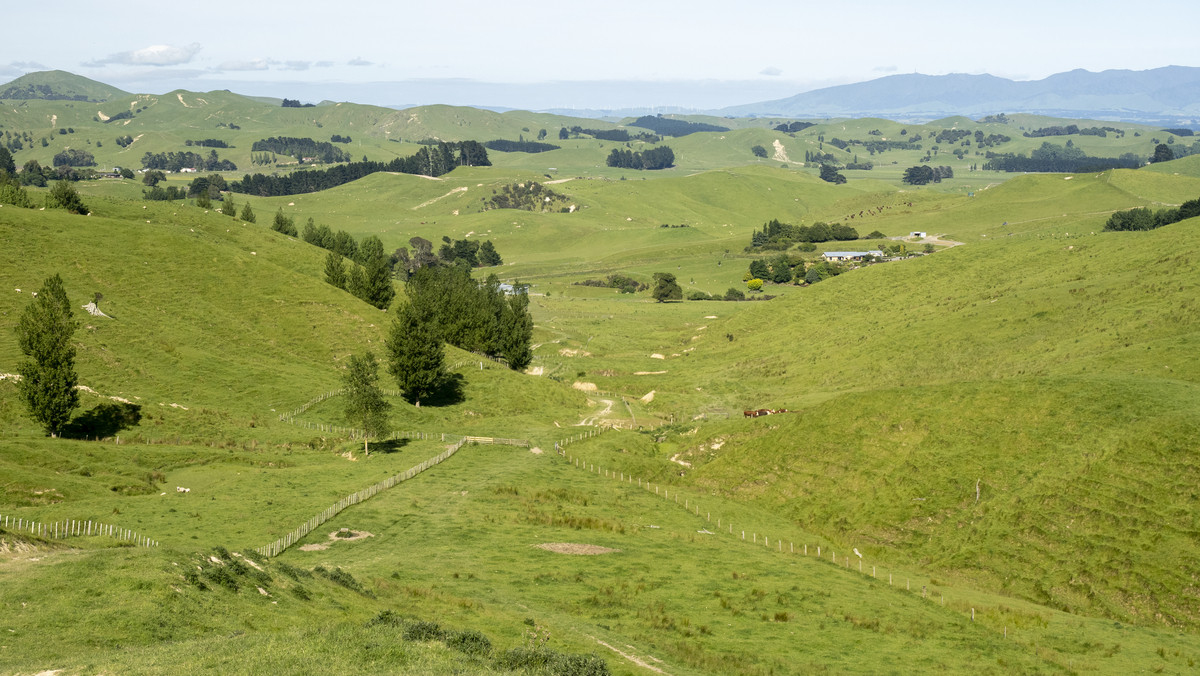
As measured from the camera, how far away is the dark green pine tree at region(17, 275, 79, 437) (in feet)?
226

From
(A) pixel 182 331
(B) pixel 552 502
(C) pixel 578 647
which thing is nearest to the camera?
(C) pixel 578 647

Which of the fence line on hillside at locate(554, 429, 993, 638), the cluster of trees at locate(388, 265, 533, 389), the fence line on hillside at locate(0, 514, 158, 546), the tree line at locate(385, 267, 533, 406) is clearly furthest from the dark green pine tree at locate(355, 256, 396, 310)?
the fence line on hillside at locate(0, 514, 158, 546)

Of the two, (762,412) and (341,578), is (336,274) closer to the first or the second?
(762,412)

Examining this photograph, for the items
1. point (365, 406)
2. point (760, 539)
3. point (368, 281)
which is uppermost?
point (368, 281)

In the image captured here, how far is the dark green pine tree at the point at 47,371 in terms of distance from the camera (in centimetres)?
6900

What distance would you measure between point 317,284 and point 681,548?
271ft

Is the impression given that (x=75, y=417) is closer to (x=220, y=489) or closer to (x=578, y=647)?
(x=220, y=489)

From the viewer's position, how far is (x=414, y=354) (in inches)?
3802

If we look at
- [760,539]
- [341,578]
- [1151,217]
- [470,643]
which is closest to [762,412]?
[760,539]

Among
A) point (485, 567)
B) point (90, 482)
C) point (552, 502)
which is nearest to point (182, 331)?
point (90, 482)

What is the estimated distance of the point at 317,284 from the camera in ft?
403

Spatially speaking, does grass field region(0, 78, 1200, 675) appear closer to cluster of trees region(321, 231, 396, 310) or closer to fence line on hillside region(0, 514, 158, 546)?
fence line on hillside region(0, 514, 158, 546)

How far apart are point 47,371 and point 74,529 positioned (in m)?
25.8

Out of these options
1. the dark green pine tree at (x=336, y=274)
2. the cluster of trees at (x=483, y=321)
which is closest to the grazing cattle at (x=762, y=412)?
the cluster of trees at (x=483, y=321)
